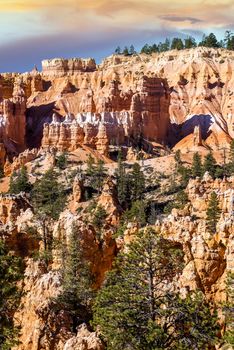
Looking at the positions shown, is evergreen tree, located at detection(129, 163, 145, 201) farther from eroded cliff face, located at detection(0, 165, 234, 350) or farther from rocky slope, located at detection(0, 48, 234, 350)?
eroded cliff face, located at detection(0, 165, 234, 350)

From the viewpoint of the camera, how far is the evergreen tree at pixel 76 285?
2736 cm

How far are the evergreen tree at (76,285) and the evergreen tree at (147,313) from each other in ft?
8.94

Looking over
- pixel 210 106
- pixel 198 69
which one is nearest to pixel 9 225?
pixel 210 106

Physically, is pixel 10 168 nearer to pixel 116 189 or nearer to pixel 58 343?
pixel 116 189

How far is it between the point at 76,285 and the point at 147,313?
23.9ft

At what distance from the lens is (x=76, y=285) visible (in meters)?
29.9

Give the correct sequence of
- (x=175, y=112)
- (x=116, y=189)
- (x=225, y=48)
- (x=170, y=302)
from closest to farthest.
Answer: (x=170, y=302) → (x=116, y=189) → (x=175, y=112) → (x=225, y=48)

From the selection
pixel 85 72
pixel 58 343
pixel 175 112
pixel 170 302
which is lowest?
pixel 58 343

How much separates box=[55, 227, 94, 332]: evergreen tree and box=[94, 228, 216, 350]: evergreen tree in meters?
2.72

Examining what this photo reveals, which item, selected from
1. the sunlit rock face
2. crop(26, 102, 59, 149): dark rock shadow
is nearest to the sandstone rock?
crop(26, 102, 59, 149): dark rock shadow

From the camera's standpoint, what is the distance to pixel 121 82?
146 m

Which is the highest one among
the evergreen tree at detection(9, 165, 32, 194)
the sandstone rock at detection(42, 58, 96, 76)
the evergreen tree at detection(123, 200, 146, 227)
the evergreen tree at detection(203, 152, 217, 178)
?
the sandstone rock at detection(42, 58, 96, 76)

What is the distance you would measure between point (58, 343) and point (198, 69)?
12723 cm

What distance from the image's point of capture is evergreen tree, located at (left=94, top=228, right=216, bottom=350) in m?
22.6
